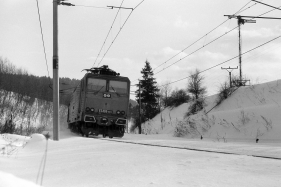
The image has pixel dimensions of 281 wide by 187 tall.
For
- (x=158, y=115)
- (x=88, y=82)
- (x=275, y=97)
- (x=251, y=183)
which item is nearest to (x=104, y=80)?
(x=88, y=82)

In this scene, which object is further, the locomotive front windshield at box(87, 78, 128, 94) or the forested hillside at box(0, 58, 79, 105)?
the forested hillside at box(0, 58, 79, 105)

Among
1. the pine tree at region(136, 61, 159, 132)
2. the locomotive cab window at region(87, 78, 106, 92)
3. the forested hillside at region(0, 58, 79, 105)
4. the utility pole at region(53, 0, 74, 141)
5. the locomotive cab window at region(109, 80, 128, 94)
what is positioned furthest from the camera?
the pine tree at region(136, 61, 159, 132)

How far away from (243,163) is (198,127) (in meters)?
22.2

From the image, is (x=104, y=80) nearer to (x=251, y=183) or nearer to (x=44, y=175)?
(x=44, y=175)

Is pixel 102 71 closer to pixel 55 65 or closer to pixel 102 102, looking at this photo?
pixel 102 102

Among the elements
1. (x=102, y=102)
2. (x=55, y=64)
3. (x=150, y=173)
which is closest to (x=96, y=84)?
(x=102, y=102)

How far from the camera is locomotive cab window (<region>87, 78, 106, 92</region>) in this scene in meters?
18.6

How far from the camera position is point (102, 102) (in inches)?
750

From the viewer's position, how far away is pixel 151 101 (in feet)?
208

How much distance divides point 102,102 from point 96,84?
1.15m

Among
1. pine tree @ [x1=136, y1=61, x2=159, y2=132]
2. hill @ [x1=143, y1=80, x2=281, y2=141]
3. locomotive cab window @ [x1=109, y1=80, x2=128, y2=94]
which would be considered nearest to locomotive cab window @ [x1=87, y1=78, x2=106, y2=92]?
locomotive cab window @ [x1=109, y1=80, x2=128, y2=94]

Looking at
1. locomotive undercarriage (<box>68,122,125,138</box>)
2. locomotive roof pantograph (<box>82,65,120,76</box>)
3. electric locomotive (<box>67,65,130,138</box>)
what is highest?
locomotive roof pantograph (<box>82,65,120,76</box>)

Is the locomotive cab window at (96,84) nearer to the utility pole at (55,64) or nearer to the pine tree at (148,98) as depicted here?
the utility pole at (55,64)

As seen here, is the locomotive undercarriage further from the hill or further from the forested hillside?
the forested hillside
